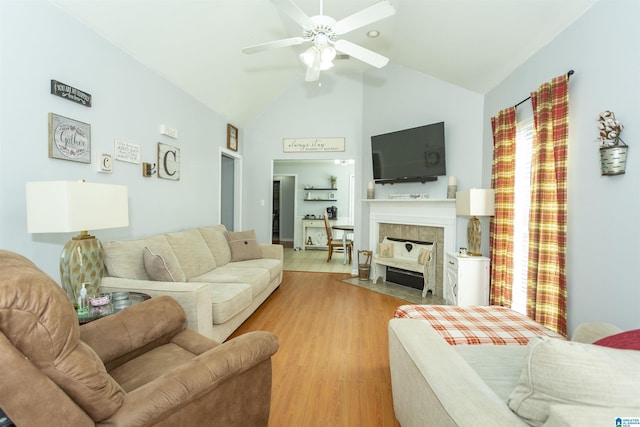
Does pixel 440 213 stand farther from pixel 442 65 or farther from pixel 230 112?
pixel 230 112

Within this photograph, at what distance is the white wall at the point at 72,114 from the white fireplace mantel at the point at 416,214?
2865 millimetres

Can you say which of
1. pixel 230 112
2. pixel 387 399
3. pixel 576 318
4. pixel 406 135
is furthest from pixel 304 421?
pixel 230 112

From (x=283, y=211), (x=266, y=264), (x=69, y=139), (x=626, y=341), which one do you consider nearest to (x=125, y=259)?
(x=69, y=139)

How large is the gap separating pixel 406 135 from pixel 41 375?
442 cm

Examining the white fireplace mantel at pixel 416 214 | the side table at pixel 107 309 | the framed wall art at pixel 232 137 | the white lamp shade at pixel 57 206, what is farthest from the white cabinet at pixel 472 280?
the framed wall art at pixel 232 137

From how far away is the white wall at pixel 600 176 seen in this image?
5.52 ft

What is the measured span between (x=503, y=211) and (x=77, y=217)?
354cm

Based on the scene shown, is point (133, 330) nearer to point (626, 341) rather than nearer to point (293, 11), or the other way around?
point (626, 341)

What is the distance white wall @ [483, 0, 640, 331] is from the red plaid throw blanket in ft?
1.35

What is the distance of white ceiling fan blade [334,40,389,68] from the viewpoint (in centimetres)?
241

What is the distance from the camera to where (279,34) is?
3777 millimetres

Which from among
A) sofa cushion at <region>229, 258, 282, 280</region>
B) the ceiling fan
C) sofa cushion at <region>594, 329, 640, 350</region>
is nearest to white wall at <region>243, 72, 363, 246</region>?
sofa cushion at <region>229, 258, 282, 280</region>

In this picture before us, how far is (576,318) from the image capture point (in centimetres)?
214

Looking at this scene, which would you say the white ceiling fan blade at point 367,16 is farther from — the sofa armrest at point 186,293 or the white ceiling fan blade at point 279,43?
the sofa armrest at point 186,293
